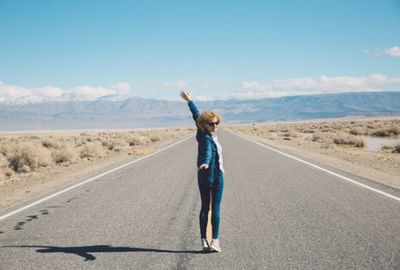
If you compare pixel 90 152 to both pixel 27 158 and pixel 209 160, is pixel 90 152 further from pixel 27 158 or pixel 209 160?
pixel 209 160

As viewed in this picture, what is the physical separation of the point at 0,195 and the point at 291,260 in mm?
8732

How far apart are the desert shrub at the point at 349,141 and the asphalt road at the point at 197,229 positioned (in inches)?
848

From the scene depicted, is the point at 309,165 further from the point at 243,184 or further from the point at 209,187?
the point at 209,187

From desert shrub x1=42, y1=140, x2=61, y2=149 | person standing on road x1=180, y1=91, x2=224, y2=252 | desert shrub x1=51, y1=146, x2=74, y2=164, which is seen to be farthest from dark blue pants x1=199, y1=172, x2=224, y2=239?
desert shrub x1=42, y1=140, x2=61, y2=149

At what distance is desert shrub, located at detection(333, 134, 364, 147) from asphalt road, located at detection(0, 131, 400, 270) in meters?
21.5

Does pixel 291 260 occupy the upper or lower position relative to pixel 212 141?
lower

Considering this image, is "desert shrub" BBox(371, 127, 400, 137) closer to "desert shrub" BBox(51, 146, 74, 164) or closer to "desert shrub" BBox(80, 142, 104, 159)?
"desert shrub" BBox(80, 142, 104, 159)

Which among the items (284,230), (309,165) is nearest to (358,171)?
(309,165)

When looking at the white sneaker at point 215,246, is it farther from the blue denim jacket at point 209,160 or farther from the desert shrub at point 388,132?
the desert shrub at point 388,132

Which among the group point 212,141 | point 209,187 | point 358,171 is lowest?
point 358,171

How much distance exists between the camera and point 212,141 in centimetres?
546

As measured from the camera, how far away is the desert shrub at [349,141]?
3072cm

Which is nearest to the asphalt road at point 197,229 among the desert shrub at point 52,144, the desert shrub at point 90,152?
the desert shrub at point 90,152

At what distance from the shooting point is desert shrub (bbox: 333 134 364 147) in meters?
30.7
